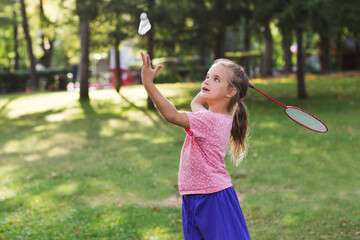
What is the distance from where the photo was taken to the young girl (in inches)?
111

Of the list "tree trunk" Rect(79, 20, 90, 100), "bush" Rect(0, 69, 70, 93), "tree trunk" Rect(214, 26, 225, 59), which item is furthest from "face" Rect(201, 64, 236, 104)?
"bush" Rect(0, 69, 70, 93)

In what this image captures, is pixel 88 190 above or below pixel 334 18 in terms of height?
below

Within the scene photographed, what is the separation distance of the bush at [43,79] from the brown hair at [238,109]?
2481cm

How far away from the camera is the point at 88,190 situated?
276 inches

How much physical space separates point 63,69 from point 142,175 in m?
20.3

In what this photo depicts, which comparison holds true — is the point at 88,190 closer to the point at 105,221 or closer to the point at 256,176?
the point at 105,221

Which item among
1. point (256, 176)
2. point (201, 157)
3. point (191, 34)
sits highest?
point (191, 34)

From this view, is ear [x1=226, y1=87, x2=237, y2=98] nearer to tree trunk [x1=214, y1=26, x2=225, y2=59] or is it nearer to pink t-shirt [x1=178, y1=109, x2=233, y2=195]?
pink t-shirt [x1=178, y1=109, x2=233, y2=195]

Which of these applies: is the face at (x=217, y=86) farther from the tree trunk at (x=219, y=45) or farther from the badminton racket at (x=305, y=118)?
the tree trunk at (x=219, y=45)

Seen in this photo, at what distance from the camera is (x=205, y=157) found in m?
2.88

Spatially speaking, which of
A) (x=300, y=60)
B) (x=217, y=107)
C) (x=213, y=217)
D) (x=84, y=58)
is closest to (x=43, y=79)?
(x=84, y=58)

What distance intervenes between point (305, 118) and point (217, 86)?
707 millimetres

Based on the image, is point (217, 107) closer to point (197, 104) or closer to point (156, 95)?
point (197, 104)

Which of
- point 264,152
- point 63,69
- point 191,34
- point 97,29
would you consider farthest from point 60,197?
point 63,69
